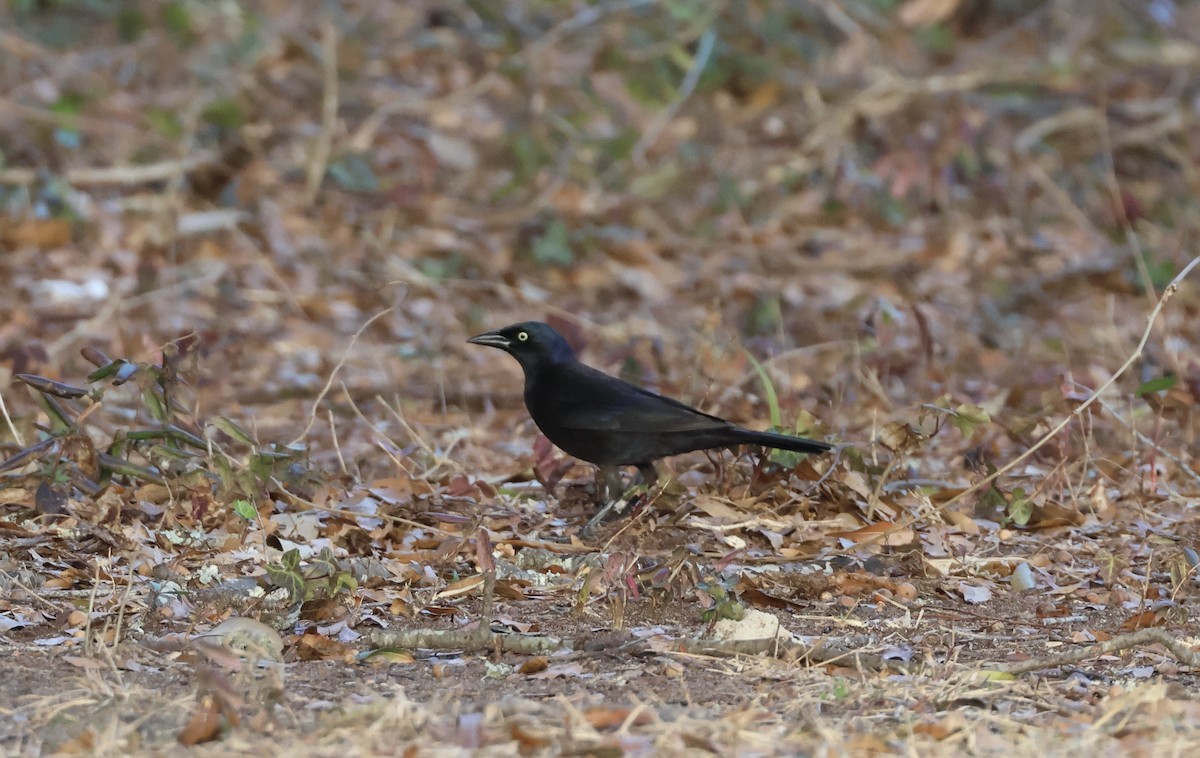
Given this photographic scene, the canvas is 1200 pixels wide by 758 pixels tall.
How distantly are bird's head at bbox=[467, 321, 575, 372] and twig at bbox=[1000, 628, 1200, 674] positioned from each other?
83.7 inches

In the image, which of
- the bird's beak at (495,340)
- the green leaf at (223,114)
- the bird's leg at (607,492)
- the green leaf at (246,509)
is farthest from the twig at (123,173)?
the green leaf at (246,509)

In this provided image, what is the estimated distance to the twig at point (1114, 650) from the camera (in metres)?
3.34

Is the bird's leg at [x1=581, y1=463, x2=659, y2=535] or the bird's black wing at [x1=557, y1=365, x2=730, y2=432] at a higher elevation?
the bird's black wing at [x1=557, y1=365, x2=730, y2=432]

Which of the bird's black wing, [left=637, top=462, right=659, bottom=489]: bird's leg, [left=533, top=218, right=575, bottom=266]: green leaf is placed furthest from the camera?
[left=533, top=218, right=575, bottom=266]: green leaf

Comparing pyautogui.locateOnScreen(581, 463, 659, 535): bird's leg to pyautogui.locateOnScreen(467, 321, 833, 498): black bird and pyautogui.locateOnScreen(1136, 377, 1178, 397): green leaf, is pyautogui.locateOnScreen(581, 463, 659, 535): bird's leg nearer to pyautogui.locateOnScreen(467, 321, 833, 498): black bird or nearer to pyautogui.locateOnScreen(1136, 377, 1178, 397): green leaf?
pyautogui.locateOnScreen(467, 321, 833, 498): black bird

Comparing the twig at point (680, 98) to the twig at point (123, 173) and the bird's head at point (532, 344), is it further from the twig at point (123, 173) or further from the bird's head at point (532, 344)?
the bird's head at point (532, 344)

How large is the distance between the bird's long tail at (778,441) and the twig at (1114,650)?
1182 mm

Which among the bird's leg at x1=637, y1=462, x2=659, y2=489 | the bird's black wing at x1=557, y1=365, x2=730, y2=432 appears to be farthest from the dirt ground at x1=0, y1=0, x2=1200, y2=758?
the bird's black wing at x1=557, y1=365, x2=730, y2=432

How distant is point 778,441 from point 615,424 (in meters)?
0.52

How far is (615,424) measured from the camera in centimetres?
472

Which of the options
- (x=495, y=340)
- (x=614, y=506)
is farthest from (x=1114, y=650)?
(x=495, y=340)

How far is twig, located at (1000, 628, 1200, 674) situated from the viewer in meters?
3.34

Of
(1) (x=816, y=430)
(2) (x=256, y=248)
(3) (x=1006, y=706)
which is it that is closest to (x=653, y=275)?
(2) (x=256, y=248)

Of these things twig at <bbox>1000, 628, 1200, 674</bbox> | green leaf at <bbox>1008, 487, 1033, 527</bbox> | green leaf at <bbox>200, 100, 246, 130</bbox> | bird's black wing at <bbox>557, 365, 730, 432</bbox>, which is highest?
twig at <bbox>1000, 628, 1200, 674</bbox>
